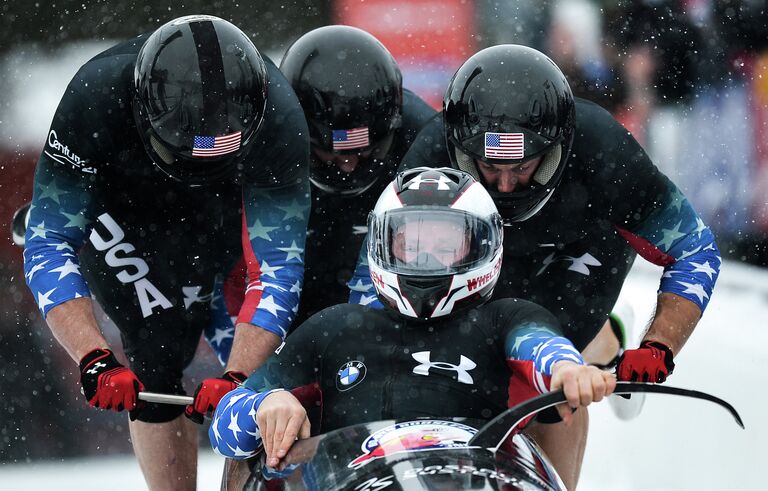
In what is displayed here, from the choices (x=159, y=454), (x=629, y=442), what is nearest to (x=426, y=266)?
(x=159, y=454)

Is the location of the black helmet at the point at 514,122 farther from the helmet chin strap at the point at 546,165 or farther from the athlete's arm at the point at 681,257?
the athlete's arm at the point at 681,257

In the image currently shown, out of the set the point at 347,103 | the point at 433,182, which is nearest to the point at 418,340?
the point at 433,182

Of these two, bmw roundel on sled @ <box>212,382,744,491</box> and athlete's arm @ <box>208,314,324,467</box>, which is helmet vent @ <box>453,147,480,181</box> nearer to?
athlete's arm @ <box>208,314,324,467</box>

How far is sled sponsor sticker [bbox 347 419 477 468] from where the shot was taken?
242cm

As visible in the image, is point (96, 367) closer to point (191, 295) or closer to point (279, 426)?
point (191, 295)

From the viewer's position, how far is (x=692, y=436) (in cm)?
513

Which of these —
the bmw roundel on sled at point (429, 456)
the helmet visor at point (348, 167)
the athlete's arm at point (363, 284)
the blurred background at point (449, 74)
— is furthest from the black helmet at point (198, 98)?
the blurred background at point (449, 74)

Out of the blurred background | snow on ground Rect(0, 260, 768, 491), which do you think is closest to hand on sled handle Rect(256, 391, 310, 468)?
snow on ground Rect(0, 260, 768, 491)

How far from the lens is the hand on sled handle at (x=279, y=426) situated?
2.62 meters

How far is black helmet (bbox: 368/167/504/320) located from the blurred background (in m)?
3.34

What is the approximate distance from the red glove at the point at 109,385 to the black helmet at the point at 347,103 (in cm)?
129

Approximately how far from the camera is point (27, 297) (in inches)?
260

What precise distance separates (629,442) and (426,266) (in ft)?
9.30

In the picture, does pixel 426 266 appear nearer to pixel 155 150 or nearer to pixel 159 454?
pixel 155 150
